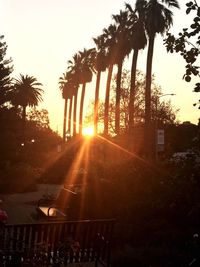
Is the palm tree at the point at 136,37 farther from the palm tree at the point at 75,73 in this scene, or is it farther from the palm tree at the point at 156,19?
the palm tree at the point at 75,73

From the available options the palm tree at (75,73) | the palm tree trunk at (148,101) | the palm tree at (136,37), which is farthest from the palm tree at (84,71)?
the palm tree trunk at (148,101)

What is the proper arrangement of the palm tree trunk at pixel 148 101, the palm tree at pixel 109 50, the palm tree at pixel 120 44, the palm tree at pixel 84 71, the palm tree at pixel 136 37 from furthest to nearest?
1. the palm tree at pixel 84 71
2. the palm tree at pixel 109 50
3. the palm tree at pixel 120 44
4. the palm tree at pixel 136 37
5. the palm tree trunk at pixel 148 101

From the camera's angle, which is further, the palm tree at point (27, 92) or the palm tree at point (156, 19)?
the palm tree at point (27, 92)

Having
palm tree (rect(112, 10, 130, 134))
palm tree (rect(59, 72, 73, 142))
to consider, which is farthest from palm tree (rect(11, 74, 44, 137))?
palm tree (rect(112, 10, 130, 134))

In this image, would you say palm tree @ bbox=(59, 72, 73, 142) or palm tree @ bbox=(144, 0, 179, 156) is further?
palm tree @ bbox=(59, 72, 73, 142)

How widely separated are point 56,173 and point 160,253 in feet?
128

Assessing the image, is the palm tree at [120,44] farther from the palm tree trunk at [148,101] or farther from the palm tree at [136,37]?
the palm tree trunk at [148,101]

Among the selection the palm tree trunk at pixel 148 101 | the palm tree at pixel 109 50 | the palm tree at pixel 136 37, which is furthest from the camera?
the palm tree at pixel 109 50

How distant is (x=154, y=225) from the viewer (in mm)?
12234

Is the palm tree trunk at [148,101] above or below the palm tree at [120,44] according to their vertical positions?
below

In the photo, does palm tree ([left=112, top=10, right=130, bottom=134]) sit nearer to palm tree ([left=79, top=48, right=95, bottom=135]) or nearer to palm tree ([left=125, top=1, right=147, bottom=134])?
palm tree ([left=125, top=1, right=147, bottom=134])

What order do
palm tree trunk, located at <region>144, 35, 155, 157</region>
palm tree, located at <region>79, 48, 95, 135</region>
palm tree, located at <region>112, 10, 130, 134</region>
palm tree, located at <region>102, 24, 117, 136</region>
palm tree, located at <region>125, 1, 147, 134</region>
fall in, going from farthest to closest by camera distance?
1. palm tree, located at <region>79, 48, 95, 135</region>
2. palm tree, located at <region>102, 24, 117, 136</region>
3. palm tree, located at <region>112, 10, 130, 134</region>
4. palm tree, located at <region>125, 1, 147, 134</region>
5. palm tree trunk, located at <region>144, 35, 155, 157</region>

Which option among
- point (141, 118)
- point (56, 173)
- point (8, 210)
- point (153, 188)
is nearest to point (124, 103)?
point (141, 118)

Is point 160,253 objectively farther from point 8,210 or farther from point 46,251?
point 8,210
